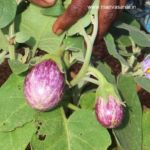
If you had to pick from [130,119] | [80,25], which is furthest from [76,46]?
[130,119]

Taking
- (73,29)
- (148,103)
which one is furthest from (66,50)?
(148,103)

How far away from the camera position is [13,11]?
76 cm

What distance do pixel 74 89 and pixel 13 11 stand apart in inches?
6.7

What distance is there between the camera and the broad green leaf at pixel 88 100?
854 mm

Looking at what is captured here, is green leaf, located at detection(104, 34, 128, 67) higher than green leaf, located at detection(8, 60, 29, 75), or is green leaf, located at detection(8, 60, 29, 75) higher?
green leaf, located at detection(8, 60, 29, 75)

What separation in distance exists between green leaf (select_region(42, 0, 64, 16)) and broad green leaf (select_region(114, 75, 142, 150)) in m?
0.13

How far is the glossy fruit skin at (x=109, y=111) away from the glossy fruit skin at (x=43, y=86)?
2.3 inches

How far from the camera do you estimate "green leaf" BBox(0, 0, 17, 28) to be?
760 millimetres

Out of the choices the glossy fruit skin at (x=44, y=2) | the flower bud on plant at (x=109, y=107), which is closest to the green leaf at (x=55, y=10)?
Answer: the glossy fruit skin at (x=44, y=2)

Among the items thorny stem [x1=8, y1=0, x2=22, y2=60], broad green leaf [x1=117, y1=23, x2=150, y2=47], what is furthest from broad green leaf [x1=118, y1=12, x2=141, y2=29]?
thorny stem [x1=8, y1=0, x2=22, y2=60]

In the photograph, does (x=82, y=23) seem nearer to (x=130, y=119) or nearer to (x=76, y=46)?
(x=76, y=46)

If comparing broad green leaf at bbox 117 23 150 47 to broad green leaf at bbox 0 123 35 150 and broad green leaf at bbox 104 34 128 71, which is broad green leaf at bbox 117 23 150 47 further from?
broad green leaf at bbox 0 123 35 150

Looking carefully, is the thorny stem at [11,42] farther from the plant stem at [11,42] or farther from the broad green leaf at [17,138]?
the broad green leaf at [17,138]

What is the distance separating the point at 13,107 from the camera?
0.78m
